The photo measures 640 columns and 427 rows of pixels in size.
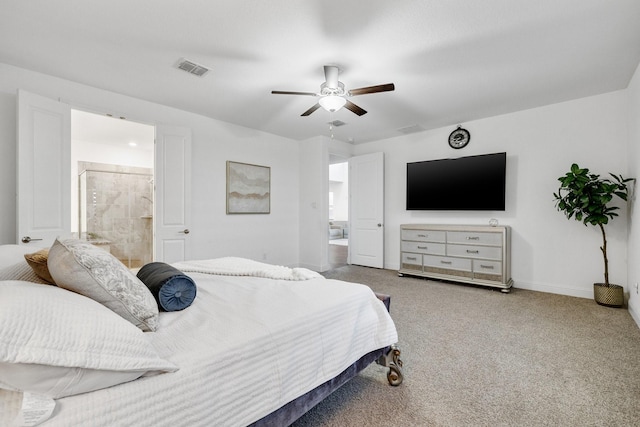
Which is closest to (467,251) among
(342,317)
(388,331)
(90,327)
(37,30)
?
(388,331)

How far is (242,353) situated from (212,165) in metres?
3.88

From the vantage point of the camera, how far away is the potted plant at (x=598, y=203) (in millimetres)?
3297

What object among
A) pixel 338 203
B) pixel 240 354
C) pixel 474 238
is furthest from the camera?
pixel 338 203

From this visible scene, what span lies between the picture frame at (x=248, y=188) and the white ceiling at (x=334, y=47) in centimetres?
A: 128

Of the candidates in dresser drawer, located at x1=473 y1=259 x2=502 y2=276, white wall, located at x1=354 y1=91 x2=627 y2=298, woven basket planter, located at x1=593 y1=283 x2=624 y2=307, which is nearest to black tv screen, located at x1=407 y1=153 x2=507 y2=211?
white wall, located at x1=354 y1=91 x2=627 y2=298

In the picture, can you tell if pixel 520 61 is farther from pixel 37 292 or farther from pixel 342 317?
pixel 37 292

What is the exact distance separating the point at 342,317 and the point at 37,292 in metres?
1.21

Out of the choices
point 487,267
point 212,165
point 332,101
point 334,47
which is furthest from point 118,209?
point 487,267

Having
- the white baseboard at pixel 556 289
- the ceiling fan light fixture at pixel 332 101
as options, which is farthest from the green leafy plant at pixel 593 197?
the ceiling fan light fixture at pixel 332 101

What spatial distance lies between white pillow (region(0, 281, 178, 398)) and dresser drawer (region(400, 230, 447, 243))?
4.25 meters

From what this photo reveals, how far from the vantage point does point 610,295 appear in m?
3.34

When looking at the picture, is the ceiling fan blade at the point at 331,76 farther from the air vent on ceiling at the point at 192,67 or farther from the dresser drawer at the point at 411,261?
the dresser drawer at the point at 411,261

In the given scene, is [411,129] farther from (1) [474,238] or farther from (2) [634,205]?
(2) [634,205]

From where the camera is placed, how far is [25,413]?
690 mm
